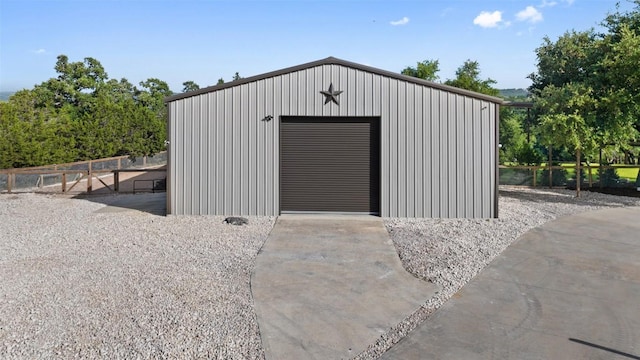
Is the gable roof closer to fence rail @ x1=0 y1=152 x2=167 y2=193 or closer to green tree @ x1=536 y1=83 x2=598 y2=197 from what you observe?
green tree @ x1=536 y1=83 x2=598 y2=197

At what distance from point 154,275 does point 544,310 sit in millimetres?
5236

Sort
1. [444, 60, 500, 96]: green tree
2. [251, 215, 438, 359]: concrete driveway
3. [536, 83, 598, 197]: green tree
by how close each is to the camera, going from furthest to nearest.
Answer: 1. [444, 60, 500, 96]: green tree
2. [536, 83, 598, 197]: green tree
3. [251, 215, 438, 359]: concrete driveway

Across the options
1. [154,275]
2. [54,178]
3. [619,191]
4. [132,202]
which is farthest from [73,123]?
[619,191]

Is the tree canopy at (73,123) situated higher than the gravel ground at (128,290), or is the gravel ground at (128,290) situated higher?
the tree canopy at (73,123)

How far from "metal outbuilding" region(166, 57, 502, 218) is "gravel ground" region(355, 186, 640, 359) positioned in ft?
2.81

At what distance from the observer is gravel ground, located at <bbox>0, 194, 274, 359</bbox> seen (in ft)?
12.9

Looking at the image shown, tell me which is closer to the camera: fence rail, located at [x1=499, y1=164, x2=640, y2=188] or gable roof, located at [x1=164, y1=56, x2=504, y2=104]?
gable roof, located at [x1=164, y1=56, x2=504, y2=104]

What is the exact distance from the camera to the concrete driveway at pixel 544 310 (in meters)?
3.91

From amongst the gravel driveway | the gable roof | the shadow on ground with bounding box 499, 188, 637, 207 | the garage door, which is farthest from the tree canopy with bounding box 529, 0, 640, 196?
the garage door

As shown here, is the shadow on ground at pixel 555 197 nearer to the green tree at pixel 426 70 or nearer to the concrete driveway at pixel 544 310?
the concrete driveway at pixel 544 310

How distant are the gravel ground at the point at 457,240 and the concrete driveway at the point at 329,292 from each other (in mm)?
166

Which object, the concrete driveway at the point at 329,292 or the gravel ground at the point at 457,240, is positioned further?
the gravel ground at the point at 457,240

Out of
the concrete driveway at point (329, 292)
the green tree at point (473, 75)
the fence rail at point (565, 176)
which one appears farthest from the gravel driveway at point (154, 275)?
the green tree at point (473, 75)

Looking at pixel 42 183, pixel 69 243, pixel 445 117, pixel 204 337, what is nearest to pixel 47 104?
pixel 42 183
